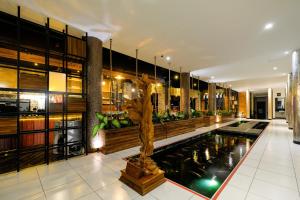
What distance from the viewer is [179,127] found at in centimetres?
725

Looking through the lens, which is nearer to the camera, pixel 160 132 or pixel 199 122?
pixel 160 132

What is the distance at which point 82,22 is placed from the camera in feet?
12.6

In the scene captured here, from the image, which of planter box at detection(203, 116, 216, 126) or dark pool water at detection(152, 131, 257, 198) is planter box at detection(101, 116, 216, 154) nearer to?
dark pool water at detection(152, 131, 257, 198)

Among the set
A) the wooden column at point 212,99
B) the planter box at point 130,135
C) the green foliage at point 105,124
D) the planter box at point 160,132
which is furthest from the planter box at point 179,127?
the wooden column at point 212,99

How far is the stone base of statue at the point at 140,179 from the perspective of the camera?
2383 millimetres

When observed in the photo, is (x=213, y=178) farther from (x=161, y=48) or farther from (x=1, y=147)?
(x=1, y=147)

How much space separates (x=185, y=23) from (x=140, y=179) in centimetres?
408

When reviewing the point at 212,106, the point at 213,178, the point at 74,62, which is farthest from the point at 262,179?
the point at 212,106

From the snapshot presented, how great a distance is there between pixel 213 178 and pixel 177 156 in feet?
4.72

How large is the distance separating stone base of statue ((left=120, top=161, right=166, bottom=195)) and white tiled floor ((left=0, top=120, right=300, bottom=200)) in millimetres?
83

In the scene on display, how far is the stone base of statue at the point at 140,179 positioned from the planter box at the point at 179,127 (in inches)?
154

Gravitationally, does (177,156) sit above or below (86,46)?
below

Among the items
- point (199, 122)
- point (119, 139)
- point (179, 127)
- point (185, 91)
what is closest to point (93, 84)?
point (119, 139)

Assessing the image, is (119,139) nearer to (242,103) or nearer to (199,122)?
(199,122)
